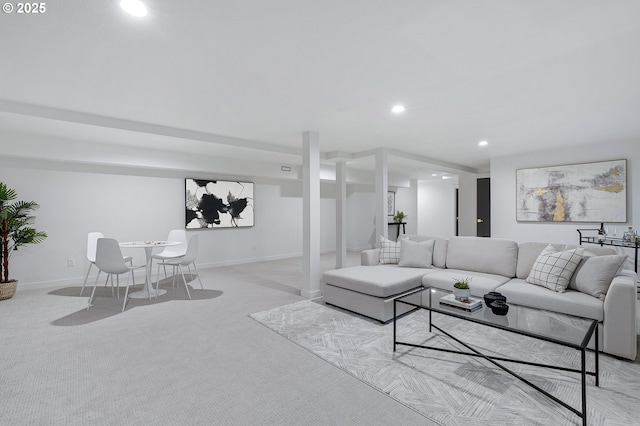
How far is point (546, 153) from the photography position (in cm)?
597

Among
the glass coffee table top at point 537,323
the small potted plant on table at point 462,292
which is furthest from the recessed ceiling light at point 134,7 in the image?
the small potted plant on table at point 462,292

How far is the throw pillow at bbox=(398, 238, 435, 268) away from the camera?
410cm

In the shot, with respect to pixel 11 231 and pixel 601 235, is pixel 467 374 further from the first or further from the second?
Answer: pixel 11 231

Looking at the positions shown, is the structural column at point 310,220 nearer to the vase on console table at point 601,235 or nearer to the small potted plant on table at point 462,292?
the small potted plant on table at point 462,292

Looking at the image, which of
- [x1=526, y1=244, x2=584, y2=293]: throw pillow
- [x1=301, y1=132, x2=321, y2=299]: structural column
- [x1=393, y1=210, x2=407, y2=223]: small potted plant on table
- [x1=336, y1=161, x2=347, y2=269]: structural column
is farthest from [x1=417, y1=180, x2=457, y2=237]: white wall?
[x1=526, y1=244, x2=584, y2=293]: throw pillow

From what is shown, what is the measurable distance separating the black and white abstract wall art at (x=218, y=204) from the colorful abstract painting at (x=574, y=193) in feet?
19.2

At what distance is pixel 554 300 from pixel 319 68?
2882mm

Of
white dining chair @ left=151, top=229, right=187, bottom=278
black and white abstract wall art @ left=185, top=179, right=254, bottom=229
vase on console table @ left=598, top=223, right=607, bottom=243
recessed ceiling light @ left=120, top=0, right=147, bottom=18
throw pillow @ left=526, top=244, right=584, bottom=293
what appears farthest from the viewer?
black and white abstract wall art @ left=185, top=179, right=254, bottom=229

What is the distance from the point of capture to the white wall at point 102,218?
4793mm

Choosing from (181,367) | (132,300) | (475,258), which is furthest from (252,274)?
(475,258)

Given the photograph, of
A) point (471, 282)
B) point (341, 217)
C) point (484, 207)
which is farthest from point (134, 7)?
point (484, 207)

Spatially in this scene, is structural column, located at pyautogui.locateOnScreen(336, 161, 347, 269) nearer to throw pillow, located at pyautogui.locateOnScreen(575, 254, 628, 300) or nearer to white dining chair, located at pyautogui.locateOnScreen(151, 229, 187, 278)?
white dining chair, located at pyautogui.locateOnScreen(151, 229, 187, 278)

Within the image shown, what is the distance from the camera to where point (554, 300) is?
2730mm

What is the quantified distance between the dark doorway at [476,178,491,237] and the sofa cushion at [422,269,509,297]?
5.00 meters
